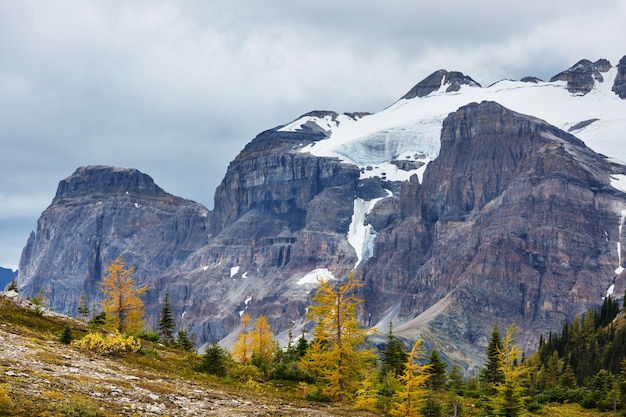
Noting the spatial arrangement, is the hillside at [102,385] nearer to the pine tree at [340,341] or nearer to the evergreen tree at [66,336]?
the evergreen tree at [66,336]

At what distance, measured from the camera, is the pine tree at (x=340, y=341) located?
39.8 m

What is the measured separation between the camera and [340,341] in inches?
1599

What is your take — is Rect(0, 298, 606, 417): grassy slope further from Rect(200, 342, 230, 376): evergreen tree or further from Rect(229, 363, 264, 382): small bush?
Rect(229, 363, 264, 382): small bush

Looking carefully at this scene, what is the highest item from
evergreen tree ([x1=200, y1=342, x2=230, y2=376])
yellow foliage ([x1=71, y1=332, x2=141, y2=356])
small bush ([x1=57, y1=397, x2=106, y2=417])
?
yellow foliage ([x1=71, y1=332, x2=141, y2=356])

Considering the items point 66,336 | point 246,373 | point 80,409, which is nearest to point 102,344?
point 66,336

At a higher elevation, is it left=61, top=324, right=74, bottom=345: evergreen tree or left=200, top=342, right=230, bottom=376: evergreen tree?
left=61, top=324, right=74, bottom=345: evergreen tree

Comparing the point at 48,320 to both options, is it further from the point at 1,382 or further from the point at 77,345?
the point at 1,382

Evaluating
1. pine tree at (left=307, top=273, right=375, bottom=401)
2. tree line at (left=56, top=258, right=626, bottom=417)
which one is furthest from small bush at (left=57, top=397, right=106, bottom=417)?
pine tree at (left=307, top=273, right=375, bottom=401)

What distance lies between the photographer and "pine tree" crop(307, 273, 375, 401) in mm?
39812

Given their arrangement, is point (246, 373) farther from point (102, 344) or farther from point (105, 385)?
point (105, 385)

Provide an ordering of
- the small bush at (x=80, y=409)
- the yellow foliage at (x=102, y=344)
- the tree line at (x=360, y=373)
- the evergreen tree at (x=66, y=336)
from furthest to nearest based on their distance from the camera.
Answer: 1. the tree line at (x=360, y=373)
2. the evergreen tree at (x=66, y=336)
3. the yellow foliage at (x=102, y=344)
4. the small bush at (x=80, y=409)

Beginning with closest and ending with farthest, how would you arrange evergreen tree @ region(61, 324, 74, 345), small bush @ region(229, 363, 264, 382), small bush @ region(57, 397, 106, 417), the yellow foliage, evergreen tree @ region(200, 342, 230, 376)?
1. small bush @ region(57, 397, 106, 417)
2. the yellow foliage
3. evergreen tree @ region(61, 324, 74, 345)
4. evergreen tree @ region(200, 342, 230, 376)
5. small bush @ region(229, 363, 264, 382)

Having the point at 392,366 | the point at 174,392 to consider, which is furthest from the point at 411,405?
the point at 392,366

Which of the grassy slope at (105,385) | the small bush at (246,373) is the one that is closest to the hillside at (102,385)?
the grassy slope at (105,385)
